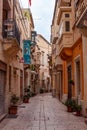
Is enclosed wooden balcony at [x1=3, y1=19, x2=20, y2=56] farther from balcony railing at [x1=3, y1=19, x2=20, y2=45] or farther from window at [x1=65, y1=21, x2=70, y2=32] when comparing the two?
window at [x1=65, y1=21, x2=70, y2=32]

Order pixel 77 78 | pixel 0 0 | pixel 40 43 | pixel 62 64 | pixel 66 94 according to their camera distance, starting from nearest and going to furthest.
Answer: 1. pixel 0 0
2. pixel 77 78
3. pixel 66 94
4. pixel 62 64
5. pixel 40 43

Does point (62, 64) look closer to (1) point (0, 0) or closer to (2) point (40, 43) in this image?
(1) point (0, 0)

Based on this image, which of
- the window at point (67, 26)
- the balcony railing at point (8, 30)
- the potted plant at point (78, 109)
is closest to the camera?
the balcony railing at point (8, 30)

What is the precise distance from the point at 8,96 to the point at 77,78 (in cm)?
434

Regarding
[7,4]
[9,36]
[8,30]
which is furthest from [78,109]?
[7,4]

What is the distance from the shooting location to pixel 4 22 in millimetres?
13938

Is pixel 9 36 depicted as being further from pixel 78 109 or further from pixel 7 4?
pixel 78 109

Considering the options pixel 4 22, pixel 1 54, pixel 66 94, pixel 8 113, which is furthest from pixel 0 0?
pixel 66 94

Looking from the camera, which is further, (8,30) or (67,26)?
(67,26)

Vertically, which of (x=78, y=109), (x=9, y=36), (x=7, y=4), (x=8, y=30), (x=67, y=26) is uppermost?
(x=7, y=4)

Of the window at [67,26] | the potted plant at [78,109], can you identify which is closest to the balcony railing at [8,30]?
the potted plant at [78,109]

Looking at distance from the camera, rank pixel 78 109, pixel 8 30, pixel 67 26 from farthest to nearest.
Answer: pixel 67 26
pixel 78 109
pixel 8 30

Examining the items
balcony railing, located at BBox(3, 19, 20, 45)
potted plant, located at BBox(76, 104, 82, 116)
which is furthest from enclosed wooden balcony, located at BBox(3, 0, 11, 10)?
potted plant, located at BBox(76, 104, 82, 116)

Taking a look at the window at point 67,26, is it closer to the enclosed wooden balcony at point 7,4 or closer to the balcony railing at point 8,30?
the enclosed wooden balcony at point 7,4
